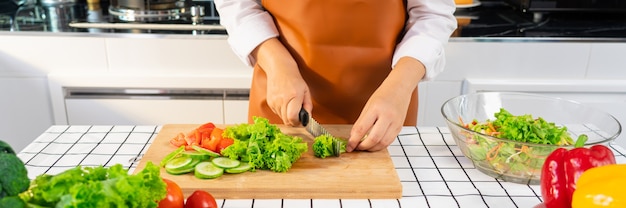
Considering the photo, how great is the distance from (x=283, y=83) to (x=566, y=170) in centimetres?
56

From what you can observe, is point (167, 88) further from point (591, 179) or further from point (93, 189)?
point (591, 179)

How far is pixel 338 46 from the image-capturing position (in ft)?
3.99

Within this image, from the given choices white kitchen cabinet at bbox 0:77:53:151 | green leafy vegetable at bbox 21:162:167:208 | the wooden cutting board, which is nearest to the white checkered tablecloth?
the wooden cutting board

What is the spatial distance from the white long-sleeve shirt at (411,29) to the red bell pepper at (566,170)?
47 centimetres

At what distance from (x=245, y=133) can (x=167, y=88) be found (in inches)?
35.7


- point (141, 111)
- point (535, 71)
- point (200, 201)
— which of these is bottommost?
point (141, 111)

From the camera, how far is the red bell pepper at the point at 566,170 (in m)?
0.69

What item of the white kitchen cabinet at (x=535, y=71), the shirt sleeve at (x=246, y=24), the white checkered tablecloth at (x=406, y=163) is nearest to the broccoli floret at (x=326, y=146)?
the white checkered tablecloth at (x=406, y=163)

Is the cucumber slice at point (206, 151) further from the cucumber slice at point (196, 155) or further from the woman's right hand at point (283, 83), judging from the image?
the woman's right hand at point (283, 83)

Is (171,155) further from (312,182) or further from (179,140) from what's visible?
(312,182)

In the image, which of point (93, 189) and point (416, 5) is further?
point (416, 5)

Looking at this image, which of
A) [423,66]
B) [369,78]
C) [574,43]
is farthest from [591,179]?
[574,43]

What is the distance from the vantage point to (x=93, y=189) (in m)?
0.56

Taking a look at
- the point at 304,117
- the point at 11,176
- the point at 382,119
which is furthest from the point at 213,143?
the point at 11,176
